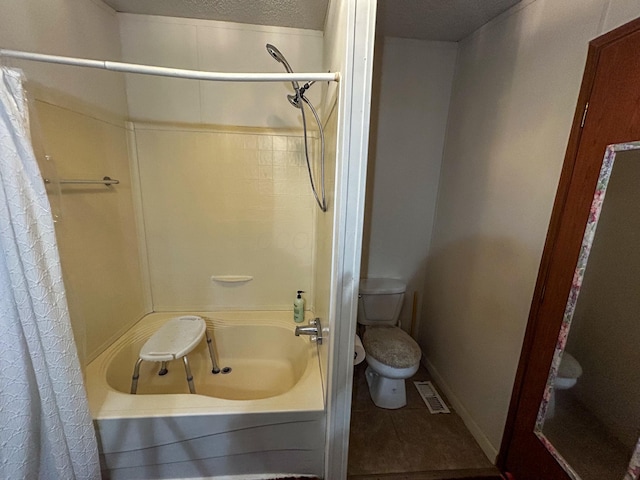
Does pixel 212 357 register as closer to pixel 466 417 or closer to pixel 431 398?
pixel 431 398

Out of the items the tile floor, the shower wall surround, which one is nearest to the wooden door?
the tile floor

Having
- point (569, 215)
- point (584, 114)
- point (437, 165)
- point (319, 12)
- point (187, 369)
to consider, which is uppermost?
point (319, 12)

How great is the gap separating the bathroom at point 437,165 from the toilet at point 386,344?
0.19 m

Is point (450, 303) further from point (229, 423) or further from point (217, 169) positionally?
point (217, 169)

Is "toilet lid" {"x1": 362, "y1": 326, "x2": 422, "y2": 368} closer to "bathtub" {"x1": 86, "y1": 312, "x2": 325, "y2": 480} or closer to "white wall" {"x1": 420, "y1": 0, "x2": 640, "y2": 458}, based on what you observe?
"white wall" {"x1": 420, "y1": 0, "x2": 640, "y2": 458}

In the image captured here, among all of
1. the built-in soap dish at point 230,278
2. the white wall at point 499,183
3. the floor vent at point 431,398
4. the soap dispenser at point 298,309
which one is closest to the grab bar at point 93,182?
the built-in soap dish at point 230,278

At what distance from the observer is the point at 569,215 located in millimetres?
1090

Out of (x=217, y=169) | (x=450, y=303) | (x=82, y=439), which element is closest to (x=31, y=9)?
(x=217, y=169)

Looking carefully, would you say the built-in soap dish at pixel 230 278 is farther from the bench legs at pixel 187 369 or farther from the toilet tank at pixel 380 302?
the toilet tank at pixel 380 302

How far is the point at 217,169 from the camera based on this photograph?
6.13 ft

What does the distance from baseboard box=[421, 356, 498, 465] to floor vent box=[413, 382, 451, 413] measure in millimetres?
58

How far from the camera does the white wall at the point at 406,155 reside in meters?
1.89

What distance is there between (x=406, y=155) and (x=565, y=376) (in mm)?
1535

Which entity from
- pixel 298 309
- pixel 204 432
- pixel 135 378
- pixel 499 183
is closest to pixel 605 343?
pixel 499 183
